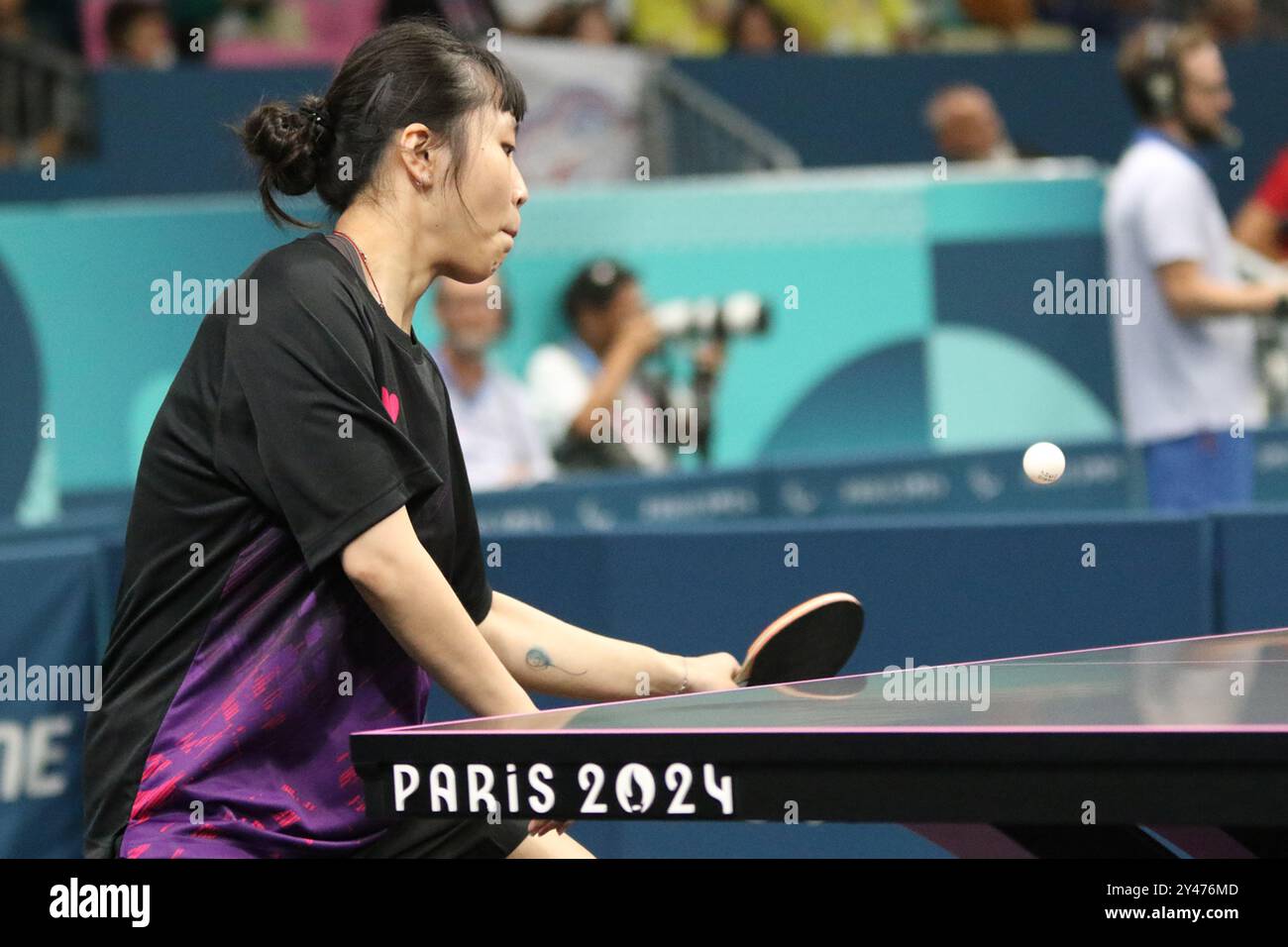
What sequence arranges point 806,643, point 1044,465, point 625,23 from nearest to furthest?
point 806,643 < point 1044,465 < point 625,23

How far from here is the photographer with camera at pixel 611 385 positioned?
6031 millimetres

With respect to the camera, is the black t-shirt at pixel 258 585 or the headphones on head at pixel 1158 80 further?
the headphones on head at pixel 1158 80

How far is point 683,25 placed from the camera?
8.85m

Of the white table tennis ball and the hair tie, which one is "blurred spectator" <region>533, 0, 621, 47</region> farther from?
the hair tie

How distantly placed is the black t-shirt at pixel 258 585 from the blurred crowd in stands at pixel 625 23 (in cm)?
513

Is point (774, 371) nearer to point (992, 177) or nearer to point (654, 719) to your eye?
point (992, 177)

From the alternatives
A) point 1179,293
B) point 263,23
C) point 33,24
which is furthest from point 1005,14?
point 1179,293

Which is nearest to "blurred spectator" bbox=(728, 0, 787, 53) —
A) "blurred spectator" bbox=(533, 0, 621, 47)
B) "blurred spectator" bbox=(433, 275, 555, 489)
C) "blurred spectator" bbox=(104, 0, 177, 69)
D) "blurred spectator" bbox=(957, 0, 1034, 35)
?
"blurred spectator" bbox=(533, 0, 621, 47)

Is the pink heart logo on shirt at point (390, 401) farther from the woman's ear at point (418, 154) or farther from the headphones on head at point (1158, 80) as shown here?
the headphones on head at point (1158, 80)

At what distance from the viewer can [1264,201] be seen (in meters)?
7.54

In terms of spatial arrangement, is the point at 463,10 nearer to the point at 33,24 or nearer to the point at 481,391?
the point at 33,24

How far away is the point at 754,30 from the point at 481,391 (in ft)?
12.2

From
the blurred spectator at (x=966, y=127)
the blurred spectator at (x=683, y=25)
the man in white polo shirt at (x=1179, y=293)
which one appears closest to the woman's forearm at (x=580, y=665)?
the man in white polo shirt at (x=1179, y=293)
